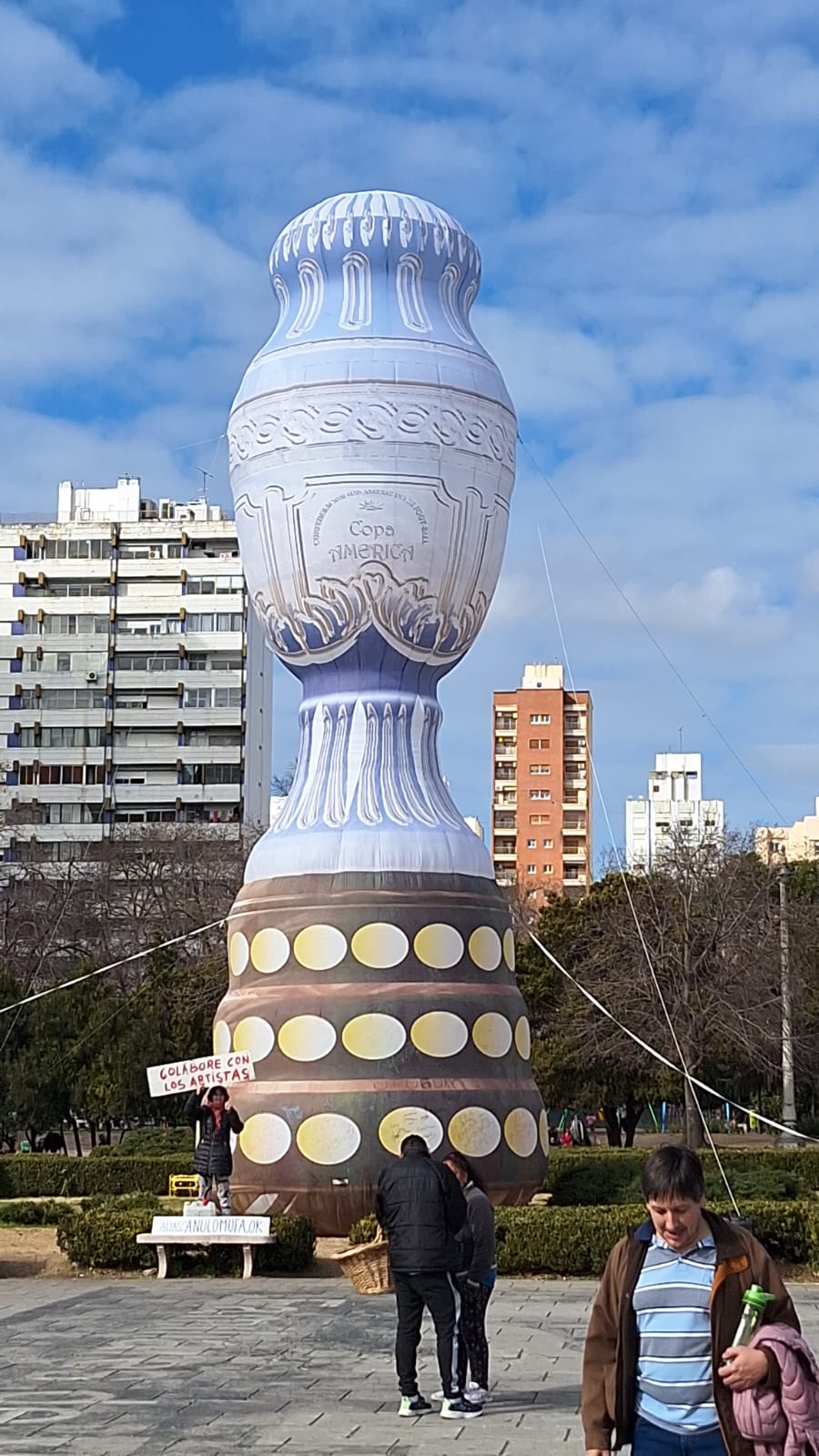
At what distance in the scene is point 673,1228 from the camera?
209 inches

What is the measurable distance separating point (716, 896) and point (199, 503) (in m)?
41.4

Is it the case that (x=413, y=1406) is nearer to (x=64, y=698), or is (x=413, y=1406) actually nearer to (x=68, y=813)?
(x=68, y=813)

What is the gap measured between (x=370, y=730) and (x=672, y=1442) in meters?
16.1

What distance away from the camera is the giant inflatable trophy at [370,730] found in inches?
775

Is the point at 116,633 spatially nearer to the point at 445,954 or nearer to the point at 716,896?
the point at 716,896

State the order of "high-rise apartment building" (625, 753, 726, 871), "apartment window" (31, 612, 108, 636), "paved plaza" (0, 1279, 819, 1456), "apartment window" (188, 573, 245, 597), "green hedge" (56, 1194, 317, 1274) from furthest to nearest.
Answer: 1. "high-rise apartment building" (625, 753, 726, 871)
2. "apartment window" (31, 612, 108, 636)
3. "apartment window" (188, 573, 245, 597)
4. "green hedge" (56, 1194, 317, 1274)
5. "paved plaza" (0, 1279, 819, 1456)

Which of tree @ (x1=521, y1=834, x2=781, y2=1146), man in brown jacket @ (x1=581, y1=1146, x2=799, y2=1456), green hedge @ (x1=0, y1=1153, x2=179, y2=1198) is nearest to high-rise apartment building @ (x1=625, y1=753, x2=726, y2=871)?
tree @ (x1=521, y1=834, x2=781, y2=1146)

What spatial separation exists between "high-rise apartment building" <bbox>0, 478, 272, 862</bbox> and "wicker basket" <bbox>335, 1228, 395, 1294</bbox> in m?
52.5

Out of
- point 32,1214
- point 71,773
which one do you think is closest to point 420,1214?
point 32,1214

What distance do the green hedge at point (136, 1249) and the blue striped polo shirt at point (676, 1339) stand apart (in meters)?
12.3

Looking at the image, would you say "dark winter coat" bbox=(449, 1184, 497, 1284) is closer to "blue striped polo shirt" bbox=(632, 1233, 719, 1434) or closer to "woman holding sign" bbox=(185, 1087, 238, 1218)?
"blue striped polo shirt" bbox=(632, 1233, 719, 1434)

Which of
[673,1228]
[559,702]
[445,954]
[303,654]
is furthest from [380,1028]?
[559,702]

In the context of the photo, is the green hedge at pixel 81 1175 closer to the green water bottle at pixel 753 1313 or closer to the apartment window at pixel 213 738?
the green water bottle at pixel 753 1313

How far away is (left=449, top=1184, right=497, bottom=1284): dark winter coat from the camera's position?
10141 millimetres
